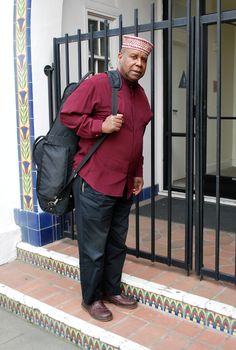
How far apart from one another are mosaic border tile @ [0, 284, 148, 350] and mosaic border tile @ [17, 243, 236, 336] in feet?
1.44

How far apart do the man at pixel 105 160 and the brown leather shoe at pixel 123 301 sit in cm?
12

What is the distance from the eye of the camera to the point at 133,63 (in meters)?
2.66

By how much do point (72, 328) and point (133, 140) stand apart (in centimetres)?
133

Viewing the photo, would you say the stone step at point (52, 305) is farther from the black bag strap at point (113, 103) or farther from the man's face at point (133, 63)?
the man's face at point (133, 63)

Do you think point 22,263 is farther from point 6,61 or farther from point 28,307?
point 6,61

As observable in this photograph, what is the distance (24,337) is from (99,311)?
0.60 metres

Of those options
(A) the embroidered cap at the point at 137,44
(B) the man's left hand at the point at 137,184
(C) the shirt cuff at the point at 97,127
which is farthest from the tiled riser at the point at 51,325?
(A) the embroidered cap at the point at 137,44

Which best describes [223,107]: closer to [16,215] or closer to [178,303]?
[16,215]

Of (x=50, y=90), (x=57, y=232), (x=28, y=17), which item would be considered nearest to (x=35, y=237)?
(x=57, y=232)

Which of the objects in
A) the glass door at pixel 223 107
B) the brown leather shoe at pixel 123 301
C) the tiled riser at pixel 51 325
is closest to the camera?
the tiled riser at pixel 51 325

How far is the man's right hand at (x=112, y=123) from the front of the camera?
8.57 feet

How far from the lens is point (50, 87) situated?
13.0 feet

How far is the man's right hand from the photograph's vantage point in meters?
Answer: 2.61

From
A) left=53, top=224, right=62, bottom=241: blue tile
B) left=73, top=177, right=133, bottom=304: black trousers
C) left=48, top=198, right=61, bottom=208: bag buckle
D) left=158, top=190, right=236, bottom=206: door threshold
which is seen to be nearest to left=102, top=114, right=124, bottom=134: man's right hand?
left=73, top=177, right=133, bottom=304: black trousers
